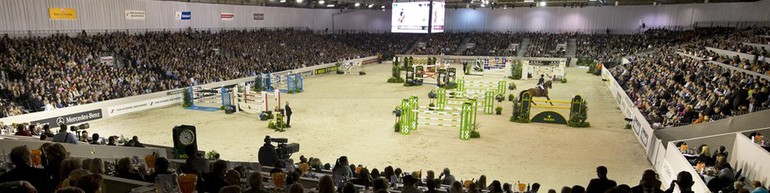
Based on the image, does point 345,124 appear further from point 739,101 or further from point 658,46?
point 658,46

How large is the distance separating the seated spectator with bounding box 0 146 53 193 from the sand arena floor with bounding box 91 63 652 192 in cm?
885

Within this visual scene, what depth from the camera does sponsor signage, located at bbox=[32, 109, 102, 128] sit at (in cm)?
1759

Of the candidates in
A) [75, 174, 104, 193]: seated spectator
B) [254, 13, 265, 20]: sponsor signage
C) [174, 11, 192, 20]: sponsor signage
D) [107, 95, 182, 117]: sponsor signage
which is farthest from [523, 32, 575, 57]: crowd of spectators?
[75, 174, 104, 193]: seated spectator

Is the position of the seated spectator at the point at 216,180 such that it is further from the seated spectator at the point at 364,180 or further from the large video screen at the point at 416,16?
the large video screen at the point at 416,16

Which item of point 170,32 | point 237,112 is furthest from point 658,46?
point 170,32

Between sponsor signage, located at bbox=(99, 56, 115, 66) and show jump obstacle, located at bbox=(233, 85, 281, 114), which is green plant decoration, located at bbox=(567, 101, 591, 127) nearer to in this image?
show jump obstacle, located at bbox=(233, 85, 281, 114)

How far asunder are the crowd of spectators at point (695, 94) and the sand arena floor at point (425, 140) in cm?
132

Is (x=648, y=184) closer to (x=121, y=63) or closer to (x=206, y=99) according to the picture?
(x=206, y=99)

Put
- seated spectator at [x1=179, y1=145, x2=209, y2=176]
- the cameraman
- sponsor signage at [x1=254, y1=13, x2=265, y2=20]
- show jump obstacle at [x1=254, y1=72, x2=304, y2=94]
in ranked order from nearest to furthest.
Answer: seated spectator at [x1=179, y1=145, x2=209, y2=176]
the cameraman
show jump obstacle at [x1=254, y1=72, x2=304, y2=94]
sponsor signage at [x1=254, y1=13, x2=265, y2=20]

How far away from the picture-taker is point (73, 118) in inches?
720

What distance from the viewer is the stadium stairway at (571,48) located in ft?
152

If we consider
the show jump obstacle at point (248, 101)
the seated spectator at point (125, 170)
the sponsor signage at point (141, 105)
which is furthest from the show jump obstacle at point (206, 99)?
the seated spectator at point (125, 170)

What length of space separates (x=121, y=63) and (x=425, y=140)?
19225 millimetres

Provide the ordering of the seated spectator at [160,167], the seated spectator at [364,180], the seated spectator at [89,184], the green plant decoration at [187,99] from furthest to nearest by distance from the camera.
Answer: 1. the green plant decoration at [187,99]
2. the seated spectator at [364,180]
3. the seated spectator at [160,167]
4. the seated spectator at [89,184]
